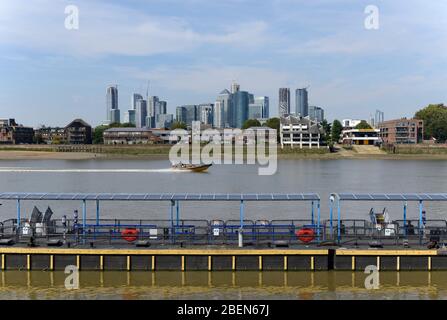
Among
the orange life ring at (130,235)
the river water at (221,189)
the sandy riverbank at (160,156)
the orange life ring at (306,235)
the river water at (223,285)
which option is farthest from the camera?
the sandy riverbank at (160,156)

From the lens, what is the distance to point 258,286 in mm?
24453

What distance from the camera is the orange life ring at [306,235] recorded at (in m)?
26.3

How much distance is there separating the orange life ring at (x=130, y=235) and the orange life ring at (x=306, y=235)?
7936mm

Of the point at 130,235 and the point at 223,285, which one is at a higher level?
the point at 130,235

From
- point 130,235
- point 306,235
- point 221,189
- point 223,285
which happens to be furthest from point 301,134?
point 223,285

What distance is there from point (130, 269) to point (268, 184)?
2166 inches

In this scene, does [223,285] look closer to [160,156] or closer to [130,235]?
[130,235]

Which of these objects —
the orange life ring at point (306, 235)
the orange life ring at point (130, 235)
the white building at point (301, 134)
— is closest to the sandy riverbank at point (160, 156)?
the white building at point (301, 134)

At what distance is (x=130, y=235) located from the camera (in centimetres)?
2670

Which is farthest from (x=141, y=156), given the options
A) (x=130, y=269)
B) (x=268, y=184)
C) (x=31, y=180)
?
(x=130, y=269)

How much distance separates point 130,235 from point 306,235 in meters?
8.57

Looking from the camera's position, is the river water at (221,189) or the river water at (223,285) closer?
the river water at (223,285)

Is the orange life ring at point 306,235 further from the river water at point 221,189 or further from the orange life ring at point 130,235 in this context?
the river water at point 221,189

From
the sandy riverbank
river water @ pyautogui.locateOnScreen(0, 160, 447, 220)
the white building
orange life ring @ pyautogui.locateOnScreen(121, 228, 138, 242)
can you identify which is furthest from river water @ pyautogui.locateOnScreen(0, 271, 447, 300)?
the white building
